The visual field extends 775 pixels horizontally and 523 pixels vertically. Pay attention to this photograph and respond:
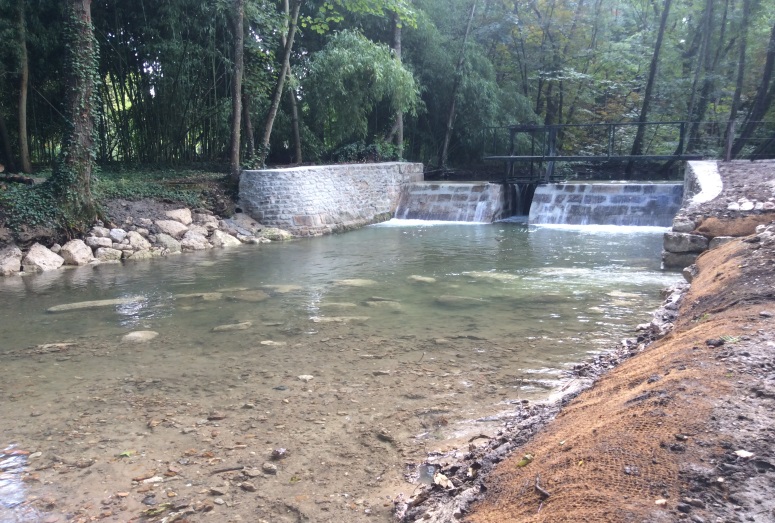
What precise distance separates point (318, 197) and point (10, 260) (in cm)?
642

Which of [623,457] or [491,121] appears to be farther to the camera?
[491,121]

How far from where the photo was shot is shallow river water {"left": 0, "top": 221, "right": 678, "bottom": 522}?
296 centimetres

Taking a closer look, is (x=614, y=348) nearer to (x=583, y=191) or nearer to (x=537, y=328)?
(x=537, y=328)

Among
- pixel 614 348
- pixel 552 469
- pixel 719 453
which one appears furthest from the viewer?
pixel 614 348

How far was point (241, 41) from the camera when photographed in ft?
41.2

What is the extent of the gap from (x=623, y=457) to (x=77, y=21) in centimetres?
1110

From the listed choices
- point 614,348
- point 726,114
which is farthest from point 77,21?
point 726,114

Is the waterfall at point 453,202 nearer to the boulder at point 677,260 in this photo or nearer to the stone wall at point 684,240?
the stone wall at point 684,240

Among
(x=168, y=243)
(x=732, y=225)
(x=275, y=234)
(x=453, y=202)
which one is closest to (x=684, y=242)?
(x=732, y=225)

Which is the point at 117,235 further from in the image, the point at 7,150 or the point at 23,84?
the point at 7,150

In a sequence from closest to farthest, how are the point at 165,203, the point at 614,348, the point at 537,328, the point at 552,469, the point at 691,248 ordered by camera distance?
1. the point at 552,469
2. the point at 614,348
3. the point at 537,328
4. the point at 691,248
5. the point at 165,203

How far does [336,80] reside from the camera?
14648 mm

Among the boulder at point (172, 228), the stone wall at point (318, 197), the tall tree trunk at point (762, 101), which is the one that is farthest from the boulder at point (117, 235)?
the tall tree trunk at point (762, 101)

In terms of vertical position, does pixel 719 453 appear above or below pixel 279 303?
above
